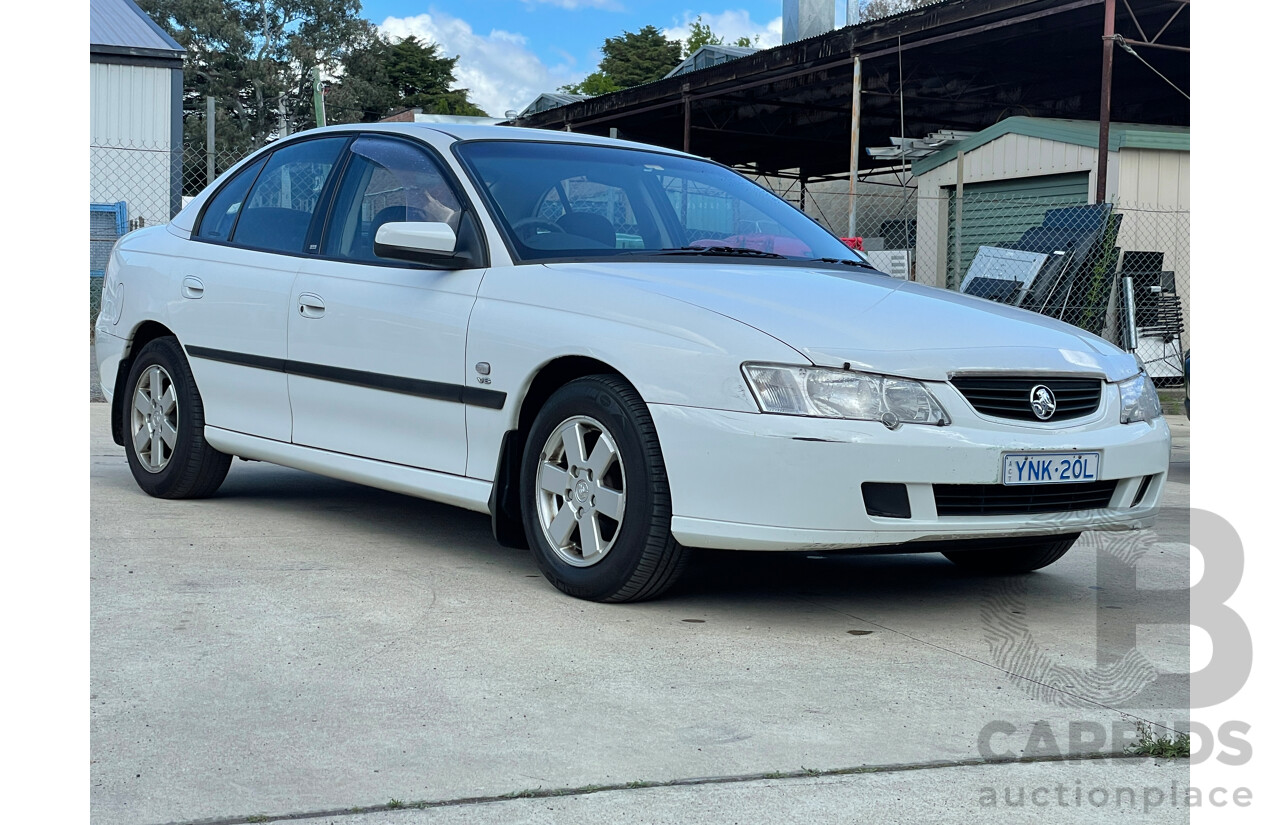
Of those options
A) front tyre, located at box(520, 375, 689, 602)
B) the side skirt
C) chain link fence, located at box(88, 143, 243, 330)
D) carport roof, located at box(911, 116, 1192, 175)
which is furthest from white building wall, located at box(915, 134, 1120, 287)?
front tyre, located at box(520, 375, 689, 602)

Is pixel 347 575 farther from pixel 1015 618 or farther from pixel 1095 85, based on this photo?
pixel 1095 85

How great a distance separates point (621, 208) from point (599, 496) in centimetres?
137

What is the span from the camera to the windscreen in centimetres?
507

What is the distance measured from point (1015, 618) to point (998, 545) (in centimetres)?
38

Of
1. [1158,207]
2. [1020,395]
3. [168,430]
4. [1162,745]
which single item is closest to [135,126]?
[1158,207]

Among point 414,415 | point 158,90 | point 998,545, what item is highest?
point 158,90

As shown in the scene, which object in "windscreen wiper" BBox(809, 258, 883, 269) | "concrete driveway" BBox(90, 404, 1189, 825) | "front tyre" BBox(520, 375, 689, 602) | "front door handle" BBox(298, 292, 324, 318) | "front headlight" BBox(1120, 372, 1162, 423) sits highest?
"windscreen wiper" BBox(809, 258, 883, 269)

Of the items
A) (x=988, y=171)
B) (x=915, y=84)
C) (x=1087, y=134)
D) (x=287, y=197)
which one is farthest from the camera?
(x=915, y=84)

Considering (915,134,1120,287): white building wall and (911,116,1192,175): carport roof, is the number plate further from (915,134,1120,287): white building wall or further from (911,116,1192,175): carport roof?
(915,134,1120,287): white building wall

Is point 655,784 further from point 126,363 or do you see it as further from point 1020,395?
point 126,363

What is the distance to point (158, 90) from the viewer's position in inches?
915

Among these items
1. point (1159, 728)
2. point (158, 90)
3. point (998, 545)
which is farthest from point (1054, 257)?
point (158, 90)

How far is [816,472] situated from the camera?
4.01 metres

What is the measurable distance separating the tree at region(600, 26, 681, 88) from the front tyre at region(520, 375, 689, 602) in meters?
75.6
